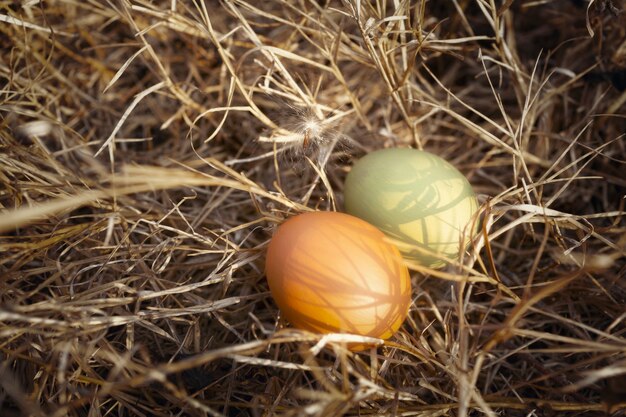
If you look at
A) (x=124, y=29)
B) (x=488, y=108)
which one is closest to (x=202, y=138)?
(x=124, y=29)

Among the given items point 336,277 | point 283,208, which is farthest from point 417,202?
point 283,208

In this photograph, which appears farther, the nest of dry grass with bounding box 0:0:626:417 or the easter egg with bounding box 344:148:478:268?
the easter egg with bounding box 344:148:478:268

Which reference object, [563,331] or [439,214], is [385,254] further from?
[563,331]

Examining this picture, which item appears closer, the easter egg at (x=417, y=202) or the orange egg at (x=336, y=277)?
the orange egg at (x=336, y=277)

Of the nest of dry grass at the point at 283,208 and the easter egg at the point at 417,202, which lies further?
the easter egg at the point at 417,202
